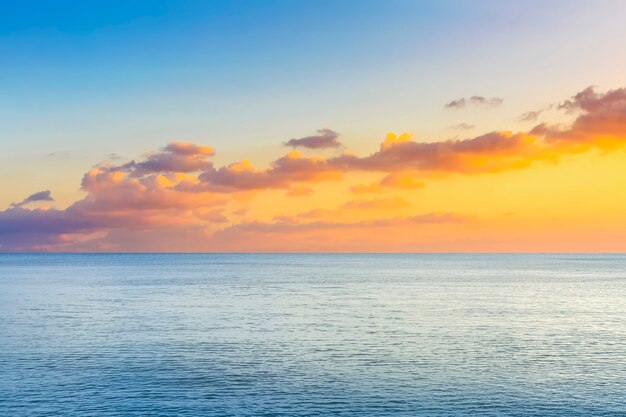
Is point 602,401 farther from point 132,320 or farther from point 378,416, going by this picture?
point 132,320

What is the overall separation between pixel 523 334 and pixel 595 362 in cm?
2011

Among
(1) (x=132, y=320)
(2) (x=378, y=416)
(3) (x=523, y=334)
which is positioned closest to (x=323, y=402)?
(2) (x=378, y=416)

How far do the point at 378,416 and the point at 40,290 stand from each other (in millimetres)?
142341

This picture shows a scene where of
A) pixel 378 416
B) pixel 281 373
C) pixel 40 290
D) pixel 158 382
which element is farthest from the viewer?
pixel 40 290

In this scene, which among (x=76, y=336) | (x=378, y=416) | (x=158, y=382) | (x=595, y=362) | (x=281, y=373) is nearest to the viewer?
(x=378, y=416)

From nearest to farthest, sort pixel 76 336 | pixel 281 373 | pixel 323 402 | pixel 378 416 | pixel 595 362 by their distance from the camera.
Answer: pixel 378 416 → pixel 323 402 → pixel 281 373 → pixel 595 362 → pixel 76 336

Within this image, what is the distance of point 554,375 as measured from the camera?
61.8 meters

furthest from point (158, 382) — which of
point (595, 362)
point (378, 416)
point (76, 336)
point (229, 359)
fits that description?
point (595, 362)

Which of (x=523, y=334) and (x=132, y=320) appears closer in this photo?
(x=523, y=334)

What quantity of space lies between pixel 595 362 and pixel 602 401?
15641 millimetres

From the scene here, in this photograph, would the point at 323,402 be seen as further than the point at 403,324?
No

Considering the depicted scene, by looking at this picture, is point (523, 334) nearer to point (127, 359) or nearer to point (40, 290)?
point (127, 359)

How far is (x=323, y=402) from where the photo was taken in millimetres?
52719

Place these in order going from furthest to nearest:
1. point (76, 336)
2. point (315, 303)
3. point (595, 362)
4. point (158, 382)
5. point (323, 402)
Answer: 1. point (315, 303)
2. point (76, 336)
3. point (595, 362)
4. point (158, 382)
5. point (323, 402)
